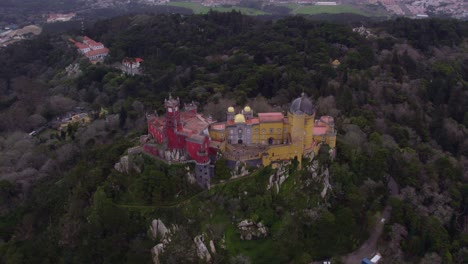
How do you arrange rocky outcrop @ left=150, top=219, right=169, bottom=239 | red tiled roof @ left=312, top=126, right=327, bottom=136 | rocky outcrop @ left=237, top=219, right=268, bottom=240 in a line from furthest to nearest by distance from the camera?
red tiled roof @ left=312, top=126, right=327, bottom=136, rocky outcrop @ left=237, top=219, right=268, bottom=240, rocky outcrop @ left=150, top=219, right=169, bottom=239

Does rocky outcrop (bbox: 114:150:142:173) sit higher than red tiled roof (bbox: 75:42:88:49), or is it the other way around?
red tiled roof (bbox: 75:42:88:49)

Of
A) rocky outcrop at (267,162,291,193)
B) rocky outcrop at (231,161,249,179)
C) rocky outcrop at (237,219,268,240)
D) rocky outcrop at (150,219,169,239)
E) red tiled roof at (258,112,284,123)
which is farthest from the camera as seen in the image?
red tiled roof at (258,112,284,123)

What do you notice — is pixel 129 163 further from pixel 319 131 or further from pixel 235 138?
pixel 319 131

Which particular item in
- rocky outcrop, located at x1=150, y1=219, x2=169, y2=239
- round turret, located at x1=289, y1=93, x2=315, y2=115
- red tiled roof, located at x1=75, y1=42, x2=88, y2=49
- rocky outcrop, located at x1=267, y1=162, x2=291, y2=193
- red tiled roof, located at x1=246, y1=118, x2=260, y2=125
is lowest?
rocky outcrop, located at x1=150, y1=219, x2=169, y2=239

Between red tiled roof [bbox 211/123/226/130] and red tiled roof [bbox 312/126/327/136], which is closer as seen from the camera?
red tiled roof [bbox 211/123/226/130]

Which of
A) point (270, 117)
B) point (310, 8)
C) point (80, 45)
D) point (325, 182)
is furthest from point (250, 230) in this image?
point (310, 8)

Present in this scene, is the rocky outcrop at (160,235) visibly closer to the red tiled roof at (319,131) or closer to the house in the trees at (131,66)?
the red tiled roof at (319,131)

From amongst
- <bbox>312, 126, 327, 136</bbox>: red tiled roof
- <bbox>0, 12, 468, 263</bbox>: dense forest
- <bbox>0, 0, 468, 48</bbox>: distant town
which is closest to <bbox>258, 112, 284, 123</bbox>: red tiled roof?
<bbox>312, 126, 327, 136</bbox>: red tiled roof

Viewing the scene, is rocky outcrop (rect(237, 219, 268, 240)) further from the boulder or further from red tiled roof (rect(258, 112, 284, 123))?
red tiled roof (rect(258, 112, 284, 123))
